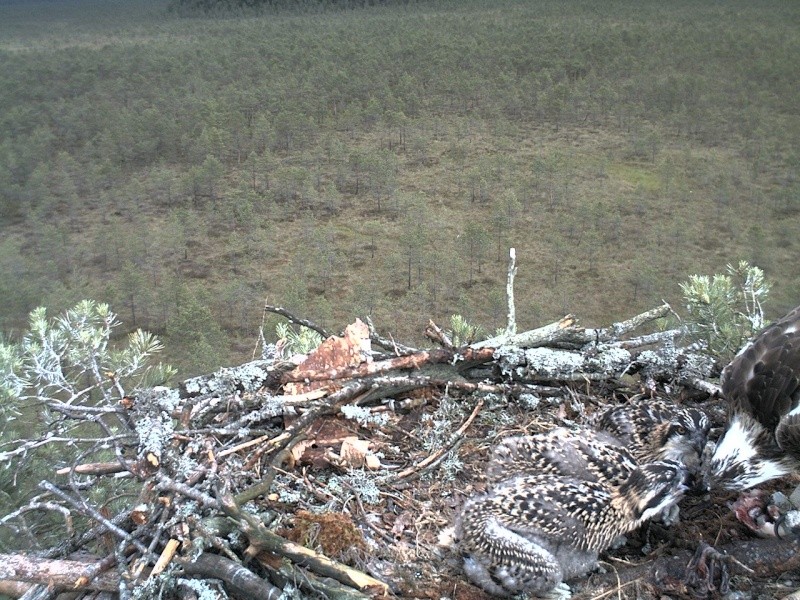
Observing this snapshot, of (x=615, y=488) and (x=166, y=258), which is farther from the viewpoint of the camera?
(x=166, y=258)

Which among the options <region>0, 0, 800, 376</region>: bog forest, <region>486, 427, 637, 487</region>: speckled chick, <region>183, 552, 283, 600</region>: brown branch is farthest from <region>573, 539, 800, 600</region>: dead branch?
<region>0, 0, 800, 376</region>: bog forest

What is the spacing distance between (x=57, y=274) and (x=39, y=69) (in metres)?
23.7

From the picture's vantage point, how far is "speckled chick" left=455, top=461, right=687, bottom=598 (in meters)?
2.55

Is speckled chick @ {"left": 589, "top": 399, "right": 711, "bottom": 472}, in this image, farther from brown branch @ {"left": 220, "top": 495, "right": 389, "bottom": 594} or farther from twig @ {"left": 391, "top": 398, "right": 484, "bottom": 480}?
brown branch @ {"left": 220, "top": 495, "right": 389, "bottom": 594}

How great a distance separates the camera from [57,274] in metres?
17.6

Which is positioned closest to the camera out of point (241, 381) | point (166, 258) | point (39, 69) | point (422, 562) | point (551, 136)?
point (422, 562)

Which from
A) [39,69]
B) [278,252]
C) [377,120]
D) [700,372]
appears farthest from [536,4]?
[700,372]

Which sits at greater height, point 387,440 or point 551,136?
point 387,440

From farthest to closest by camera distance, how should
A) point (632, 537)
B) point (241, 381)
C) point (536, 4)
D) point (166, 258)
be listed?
point (536, 4) < point (166, 258) < point (241, 381) < point (632, 537)

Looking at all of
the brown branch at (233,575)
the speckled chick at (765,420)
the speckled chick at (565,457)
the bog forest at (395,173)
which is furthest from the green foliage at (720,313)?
the bog forest at (395,173)

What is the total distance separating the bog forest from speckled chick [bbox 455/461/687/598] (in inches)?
406

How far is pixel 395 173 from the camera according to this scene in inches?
945

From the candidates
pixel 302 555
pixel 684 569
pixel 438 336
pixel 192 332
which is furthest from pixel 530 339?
pixel 192 332

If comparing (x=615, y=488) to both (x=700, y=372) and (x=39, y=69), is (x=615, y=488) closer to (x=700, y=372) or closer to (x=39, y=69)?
(x=700, y=372)
